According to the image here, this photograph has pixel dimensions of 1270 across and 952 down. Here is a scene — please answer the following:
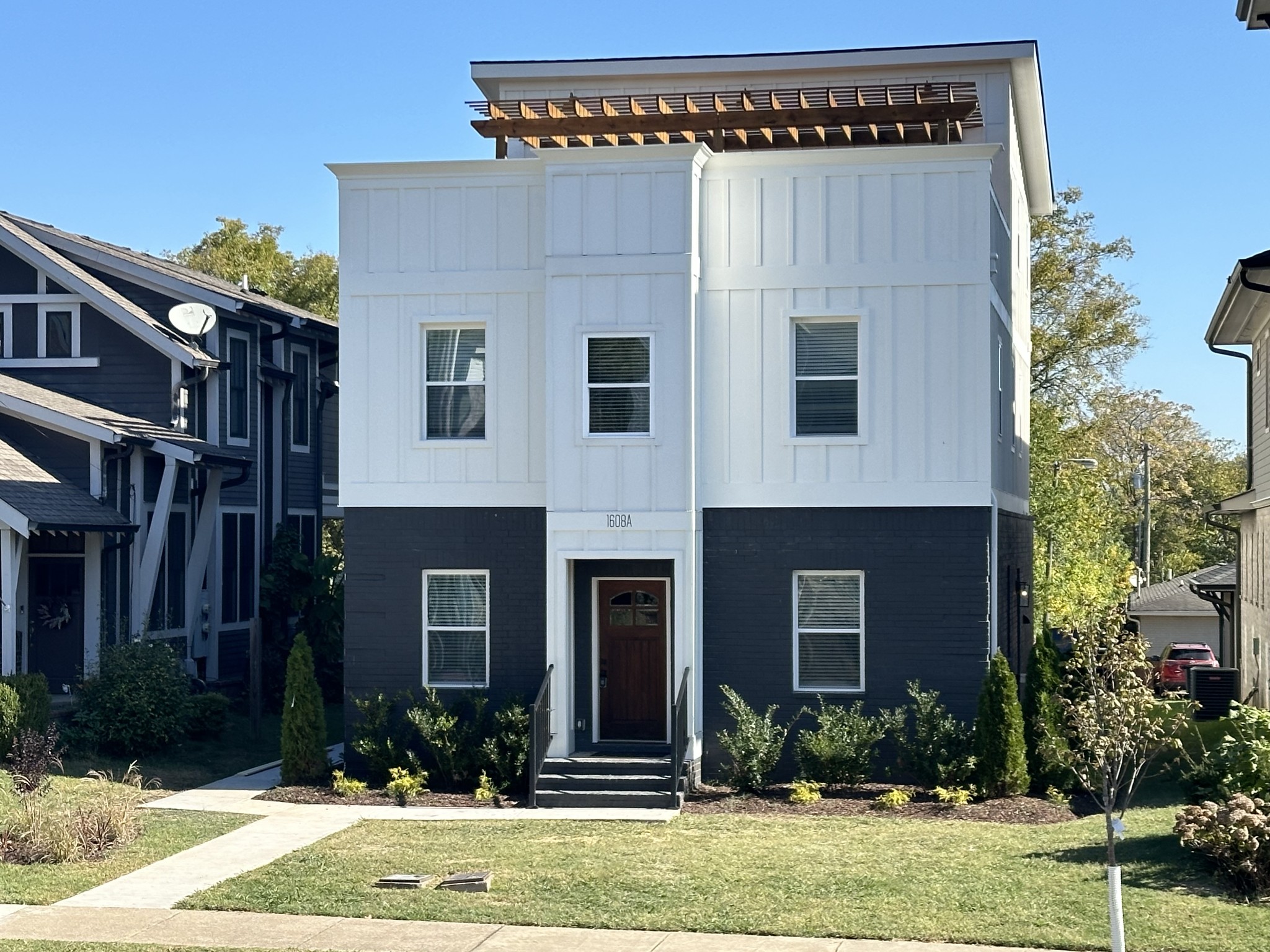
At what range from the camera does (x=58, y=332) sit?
90.8 ft

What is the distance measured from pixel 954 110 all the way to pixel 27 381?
16381 millimetres

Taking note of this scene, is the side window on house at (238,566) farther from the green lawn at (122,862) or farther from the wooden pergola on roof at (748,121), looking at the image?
the green lawn at (122,862)

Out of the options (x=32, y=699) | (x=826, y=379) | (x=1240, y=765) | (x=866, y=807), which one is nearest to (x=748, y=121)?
(x=826, y=379)

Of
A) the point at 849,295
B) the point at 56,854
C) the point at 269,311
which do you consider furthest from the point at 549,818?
the point at 269,311

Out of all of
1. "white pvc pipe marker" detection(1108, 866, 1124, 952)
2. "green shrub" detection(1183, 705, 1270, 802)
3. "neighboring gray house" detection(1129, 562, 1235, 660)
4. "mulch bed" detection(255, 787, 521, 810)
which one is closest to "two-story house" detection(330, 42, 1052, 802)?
"mulch bed" detection(255, 787, 521, 810)

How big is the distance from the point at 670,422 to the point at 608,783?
4357 mm

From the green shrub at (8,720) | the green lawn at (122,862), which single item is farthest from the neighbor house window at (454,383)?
the green shrub at (8,720)

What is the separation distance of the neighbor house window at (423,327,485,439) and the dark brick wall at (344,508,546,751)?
104 cm

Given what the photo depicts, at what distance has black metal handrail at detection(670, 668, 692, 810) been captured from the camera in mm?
18547

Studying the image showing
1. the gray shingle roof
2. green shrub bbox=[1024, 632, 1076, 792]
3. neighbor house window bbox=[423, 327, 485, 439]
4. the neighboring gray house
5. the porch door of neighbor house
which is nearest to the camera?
green shrub bbox=[1024, 632, 1076, 792]

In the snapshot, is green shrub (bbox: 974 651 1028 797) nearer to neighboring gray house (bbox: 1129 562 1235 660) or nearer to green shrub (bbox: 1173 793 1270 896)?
green shrub (bbox: 1173 793 1270 896)

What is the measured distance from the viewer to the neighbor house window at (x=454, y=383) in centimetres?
2053

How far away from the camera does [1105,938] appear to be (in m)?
11.8

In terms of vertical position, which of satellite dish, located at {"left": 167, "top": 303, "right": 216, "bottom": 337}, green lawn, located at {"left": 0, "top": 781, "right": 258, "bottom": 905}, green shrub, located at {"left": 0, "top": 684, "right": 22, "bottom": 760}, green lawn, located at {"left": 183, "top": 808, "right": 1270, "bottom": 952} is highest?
satellite dish, located at {"left": 167, "top": 303, "right": 216, "bottom": 337}
